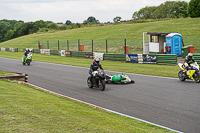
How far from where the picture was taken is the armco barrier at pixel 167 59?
964 inches

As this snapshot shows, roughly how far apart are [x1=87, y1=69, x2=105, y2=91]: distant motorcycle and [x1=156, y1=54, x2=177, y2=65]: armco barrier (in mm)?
12170

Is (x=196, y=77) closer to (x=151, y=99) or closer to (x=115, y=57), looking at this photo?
(x=151, y=99)

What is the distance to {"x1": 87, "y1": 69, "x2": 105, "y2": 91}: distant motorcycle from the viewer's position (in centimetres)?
1351

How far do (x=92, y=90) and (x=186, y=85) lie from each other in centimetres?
471

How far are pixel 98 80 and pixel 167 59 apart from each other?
1259 cm

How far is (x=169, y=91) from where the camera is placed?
12.8 metres

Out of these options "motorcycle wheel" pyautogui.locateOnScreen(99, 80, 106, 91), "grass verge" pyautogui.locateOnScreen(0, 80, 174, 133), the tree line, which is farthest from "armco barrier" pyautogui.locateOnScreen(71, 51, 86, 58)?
the tree line

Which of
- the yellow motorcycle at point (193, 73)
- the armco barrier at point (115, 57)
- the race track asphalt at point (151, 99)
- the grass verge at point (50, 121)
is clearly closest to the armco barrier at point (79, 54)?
the armco barrier at point (115, 57)

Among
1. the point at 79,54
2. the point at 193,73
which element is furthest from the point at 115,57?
the point at 193,73

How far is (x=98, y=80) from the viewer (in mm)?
14109

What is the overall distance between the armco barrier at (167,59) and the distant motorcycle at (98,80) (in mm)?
12170

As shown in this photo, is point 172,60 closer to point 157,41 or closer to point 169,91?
point 157,41

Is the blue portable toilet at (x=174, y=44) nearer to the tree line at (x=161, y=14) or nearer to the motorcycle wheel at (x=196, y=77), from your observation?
the motorcycle wheel at (x=196, y=77)

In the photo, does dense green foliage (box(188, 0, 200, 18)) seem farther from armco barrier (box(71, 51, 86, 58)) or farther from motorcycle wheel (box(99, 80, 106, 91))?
motorcycle wheel (box(99, 80, 106, 91))
